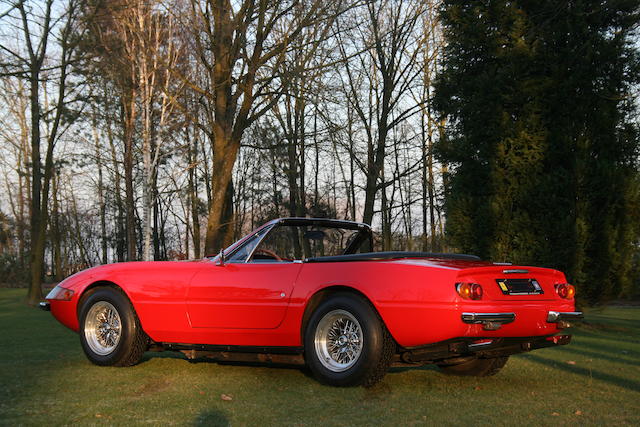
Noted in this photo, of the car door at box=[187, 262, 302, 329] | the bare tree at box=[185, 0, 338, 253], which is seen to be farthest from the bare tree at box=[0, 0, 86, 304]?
the car door at box=[187, 262, 302, 329]

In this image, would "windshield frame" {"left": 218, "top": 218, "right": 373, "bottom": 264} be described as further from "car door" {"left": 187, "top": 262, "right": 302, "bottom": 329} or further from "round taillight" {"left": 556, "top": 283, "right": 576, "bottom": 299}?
"round taillight" {"left": 556, "top": 283, "right": 576, "bottom": 299}

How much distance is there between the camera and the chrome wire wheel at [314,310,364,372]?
543 cm

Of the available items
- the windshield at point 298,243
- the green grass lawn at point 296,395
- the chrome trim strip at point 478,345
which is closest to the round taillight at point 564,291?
the green grass lawn at point 296,395

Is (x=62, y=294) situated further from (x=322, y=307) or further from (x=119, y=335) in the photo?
(x=322, y=307)

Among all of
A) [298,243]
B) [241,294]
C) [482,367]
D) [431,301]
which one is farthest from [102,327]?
[482,367]

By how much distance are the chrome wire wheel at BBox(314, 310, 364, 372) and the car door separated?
1.47 feet

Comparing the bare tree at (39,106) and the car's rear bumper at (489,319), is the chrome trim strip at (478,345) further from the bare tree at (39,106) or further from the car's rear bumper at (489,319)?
the bare tree at (39,106)

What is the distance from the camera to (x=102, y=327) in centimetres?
690

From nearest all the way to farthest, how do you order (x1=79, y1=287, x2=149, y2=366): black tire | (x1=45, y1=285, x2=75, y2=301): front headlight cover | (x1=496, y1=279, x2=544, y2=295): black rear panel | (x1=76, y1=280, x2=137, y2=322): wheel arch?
(x1=496, y1=279, x2=544, y2=295): black rear panel, (x1=79, y1=287, x2=149, y2=366): black tire, (x1=76, y1=280, x2=137, y2=322): wheel arch, (x1=45, y1=285, x2=75, y2=301): front headlight cover

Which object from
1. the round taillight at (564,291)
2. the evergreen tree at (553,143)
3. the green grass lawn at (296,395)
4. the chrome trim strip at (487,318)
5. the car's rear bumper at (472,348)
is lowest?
the green grass lawn at (296,395)

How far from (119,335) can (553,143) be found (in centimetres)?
904

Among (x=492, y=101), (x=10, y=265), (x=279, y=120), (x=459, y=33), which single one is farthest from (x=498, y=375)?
(x=10, y=265)

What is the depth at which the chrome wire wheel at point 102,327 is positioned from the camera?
6793mm

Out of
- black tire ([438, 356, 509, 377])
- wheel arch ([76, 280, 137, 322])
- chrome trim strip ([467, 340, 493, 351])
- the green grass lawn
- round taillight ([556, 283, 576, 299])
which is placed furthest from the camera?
wheel arch ([76, 280, 137, 322])
